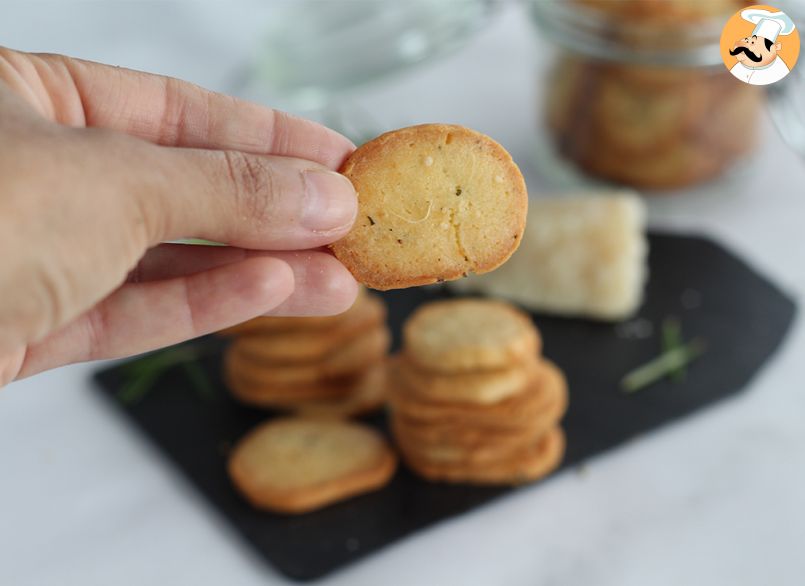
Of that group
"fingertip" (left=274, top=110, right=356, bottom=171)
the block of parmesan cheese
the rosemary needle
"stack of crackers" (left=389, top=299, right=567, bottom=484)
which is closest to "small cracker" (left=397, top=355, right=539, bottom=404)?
"stack of crackers" (left=389, top=299, right=567, bottom=484)

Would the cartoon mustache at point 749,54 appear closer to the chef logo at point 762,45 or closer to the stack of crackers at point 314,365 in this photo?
the chef logo at point 762,45

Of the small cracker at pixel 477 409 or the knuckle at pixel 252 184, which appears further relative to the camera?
the small cracker at pixel 477 409

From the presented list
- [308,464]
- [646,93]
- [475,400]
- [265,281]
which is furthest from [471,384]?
[646,93]

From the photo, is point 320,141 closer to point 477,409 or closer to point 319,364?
point 477,409

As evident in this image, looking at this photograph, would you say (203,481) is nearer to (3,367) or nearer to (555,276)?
(3,367)

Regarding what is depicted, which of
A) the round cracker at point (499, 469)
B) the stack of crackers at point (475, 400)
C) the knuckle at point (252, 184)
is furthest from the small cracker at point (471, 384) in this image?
the knuckle at point (252, 184)

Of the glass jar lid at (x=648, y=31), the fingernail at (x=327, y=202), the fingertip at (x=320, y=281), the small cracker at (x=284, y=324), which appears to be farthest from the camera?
the glass jar lid at (x=648, y=31)
